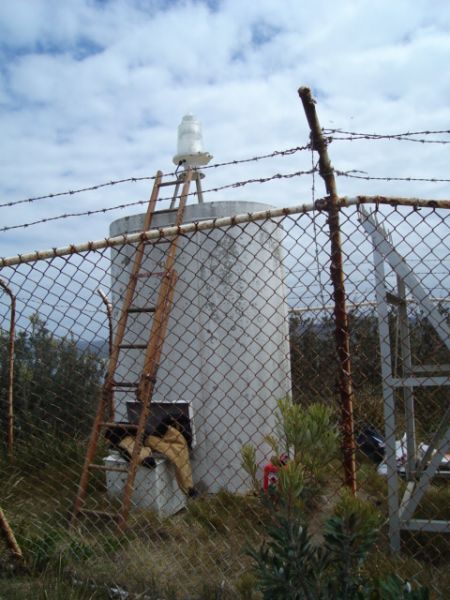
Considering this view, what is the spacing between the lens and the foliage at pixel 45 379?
6.04 meters

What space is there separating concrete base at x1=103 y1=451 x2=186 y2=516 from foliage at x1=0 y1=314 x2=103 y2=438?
1.70m

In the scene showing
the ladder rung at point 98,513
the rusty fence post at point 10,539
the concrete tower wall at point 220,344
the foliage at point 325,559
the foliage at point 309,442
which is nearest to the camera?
the foliage at point 325,559

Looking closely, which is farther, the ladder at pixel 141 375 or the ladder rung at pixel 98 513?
the ladder at pixel 141 375

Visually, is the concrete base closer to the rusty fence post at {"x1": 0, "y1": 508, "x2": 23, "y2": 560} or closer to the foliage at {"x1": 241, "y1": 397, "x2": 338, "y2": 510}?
the rusty fence post at {"x1": 0, "y1": 508, "x2": 23, "y2": 560}

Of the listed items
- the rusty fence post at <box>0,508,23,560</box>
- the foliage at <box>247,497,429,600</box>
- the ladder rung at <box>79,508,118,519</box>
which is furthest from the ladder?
the foliage at <box>247,497,429,600</box>

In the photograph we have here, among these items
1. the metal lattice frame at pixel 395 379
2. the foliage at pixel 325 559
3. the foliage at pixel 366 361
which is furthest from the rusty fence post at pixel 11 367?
the foliage at pixel 325 559

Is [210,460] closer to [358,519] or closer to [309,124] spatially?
[358,519]

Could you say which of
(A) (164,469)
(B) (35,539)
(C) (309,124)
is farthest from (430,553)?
(C) (309,124)

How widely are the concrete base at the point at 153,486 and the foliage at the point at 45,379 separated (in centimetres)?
170

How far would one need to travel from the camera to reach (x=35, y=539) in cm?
314

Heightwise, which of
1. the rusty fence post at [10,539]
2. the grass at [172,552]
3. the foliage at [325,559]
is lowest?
the grass at [172,552]

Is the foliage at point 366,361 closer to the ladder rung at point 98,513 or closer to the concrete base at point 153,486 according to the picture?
the concrete base at point 153,486

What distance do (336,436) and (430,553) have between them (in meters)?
1.81

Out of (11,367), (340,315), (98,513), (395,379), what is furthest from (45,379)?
(340,315)
